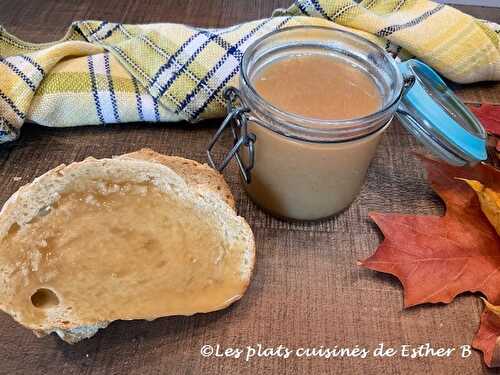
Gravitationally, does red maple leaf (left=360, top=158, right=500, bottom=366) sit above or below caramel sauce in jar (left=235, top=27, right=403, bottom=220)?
below

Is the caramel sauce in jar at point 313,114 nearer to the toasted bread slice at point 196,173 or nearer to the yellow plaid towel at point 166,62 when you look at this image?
the toasted bread slice at point 196,173

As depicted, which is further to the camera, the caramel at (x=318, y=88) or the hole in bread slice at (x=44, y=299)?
the caramel at (x=318, y=88)

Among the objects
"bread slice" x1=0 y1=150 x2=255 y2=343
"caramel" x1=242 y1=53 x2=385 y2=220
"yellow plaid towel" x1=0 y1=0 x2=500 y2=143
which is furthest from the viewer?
"yellow plaid towel" x1=0 y1=0 x2=500 y2=143

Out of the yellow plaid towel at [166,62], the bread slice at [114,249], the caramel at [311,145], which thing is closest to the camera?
the bread slice at [114,249]

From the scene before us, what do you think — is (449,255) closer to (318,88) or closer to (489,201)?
(489,201)

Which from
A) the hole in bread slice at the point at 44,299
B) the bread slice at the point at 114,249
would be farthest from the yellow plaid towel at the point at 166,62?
the hole in bread slice at the point at 44,299

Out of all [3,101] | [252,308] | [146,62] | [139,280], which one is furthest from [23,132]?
[252,308]

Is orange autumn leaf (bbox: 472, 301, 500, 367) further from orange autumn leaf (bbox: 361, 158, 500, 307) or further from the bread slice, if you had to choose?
the bread slice

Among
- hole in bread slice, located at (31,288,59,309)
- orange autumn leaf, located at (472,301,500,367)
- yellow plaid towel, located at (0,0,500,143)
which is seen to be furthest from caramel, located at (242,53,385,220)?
hole in bread slice, located at (31,288,59,309)
